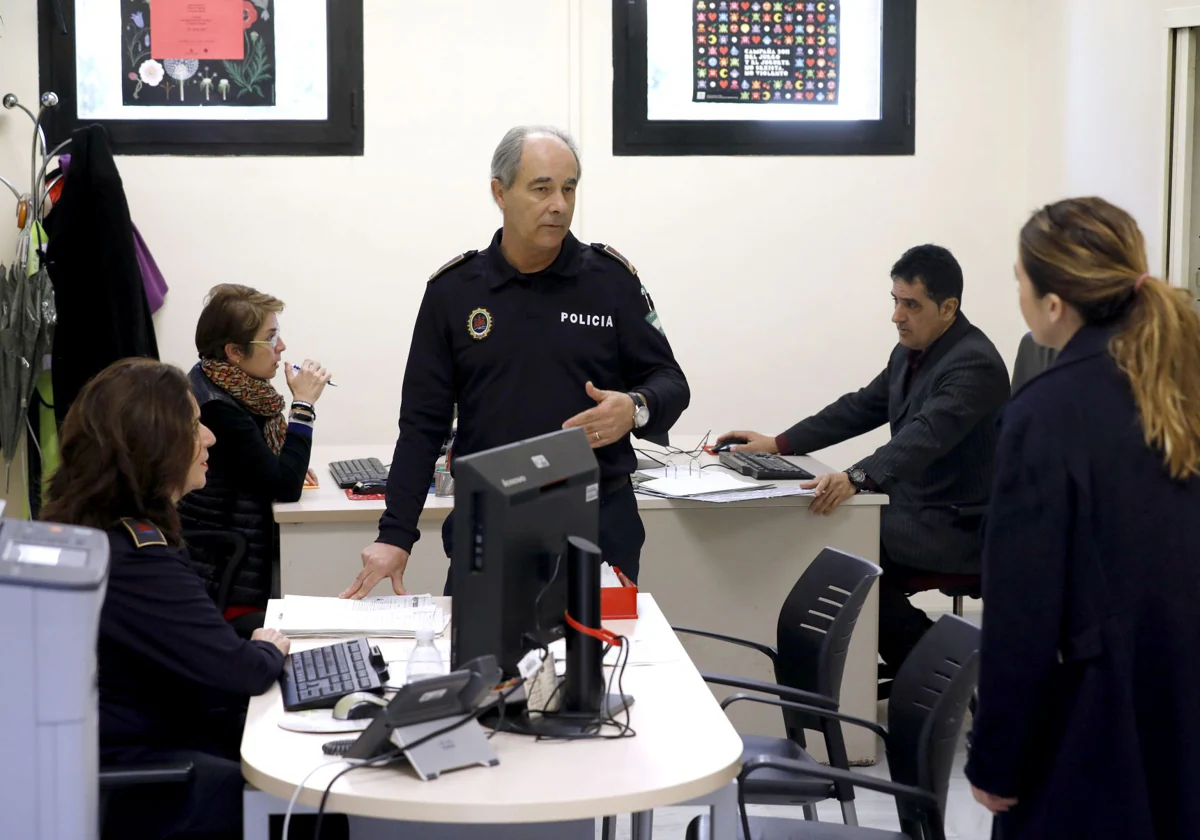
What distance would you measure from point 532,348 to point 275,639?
82cm

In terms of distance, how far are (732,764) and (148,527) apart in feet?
3.16

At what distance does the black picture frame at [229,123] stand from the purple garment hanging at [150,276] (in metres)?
0.34

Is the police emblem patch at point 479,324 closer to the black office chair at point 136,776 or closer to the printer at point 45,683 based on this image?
the black office chair at point 136,776

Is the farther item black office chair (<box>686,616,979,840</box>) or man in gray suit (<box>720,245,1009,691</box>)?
man in gray suit (<box>720,245,1009,691</box>)

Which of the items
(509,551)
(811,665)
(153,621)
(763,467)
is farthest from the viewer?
(763,467)

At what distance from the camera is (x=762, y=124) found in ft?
16.1

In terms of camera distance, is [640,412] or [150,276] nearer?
[640,412]

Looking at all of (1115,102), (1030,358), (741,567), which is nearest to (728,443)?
(741,567)

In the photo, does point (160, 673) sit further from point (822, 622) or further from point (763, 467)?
point (763, 467)

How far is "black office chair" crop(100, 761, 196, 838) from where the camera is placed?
5.99ft

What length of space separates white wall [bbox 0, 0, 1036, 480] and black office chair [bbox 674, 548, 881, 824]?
233cm

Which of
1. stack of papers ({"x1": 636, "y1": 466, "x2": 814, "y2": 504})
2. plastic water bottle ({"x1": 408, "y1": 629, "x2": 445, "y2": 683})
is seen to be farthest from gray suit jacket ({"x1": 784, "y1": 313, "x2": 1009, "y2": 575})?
plastic water bottle ({"x1": 408, "y1": 629, "x2": 445, "y2": 683})

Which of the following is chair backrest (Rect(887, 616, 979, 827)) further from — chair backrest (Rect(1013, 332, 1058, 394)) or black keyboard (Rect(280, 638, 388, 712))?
chair backrest (Rect(1013, 332, 1058, 394))

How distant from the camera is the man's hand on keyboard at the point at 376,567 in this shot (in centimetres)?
248
